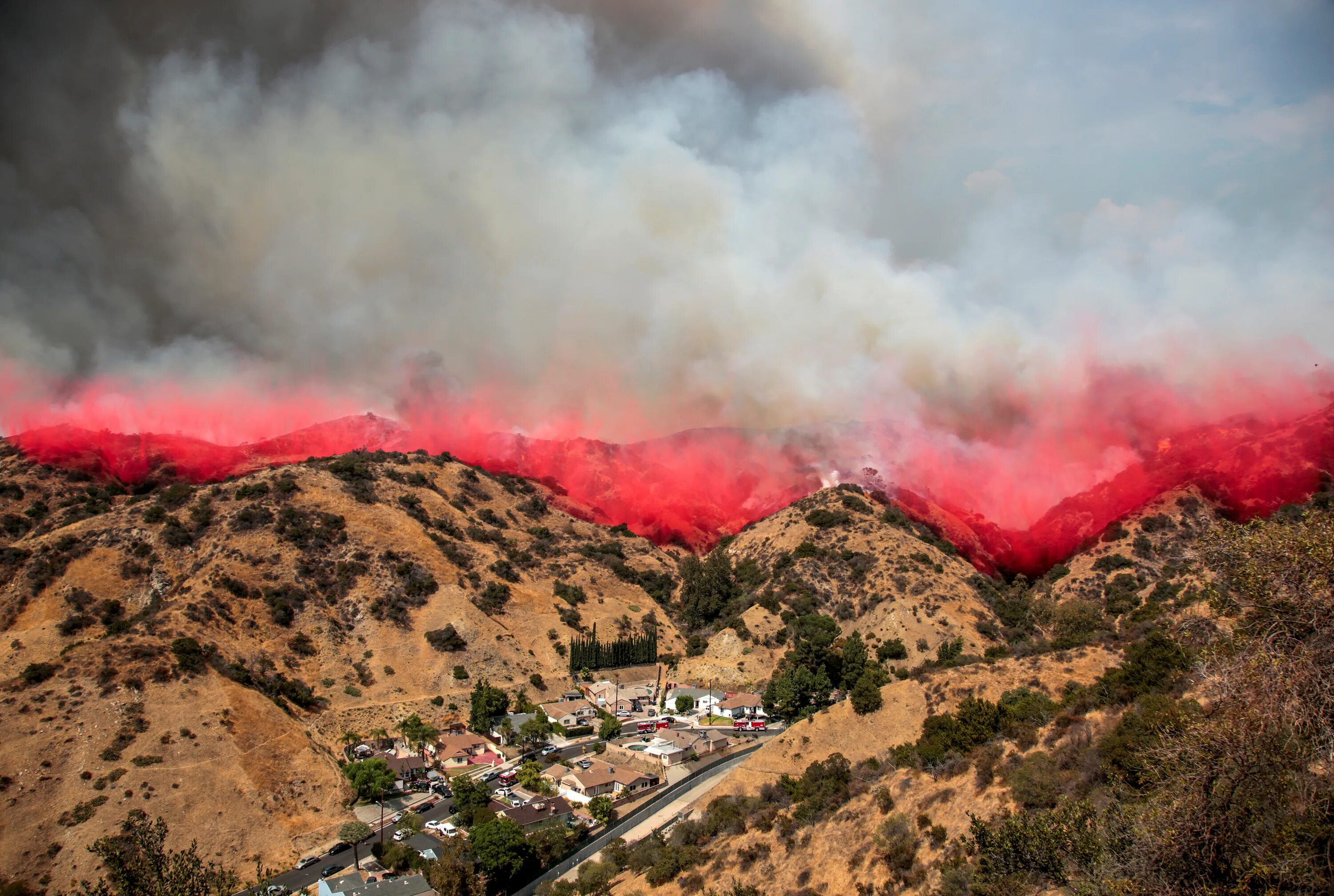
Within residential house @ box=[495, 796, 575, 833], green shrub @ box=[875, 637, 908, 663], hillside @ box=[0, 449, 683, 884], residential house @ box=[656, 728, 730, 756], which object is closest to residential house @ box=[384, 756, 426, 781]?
hillside @ box=[0, 449, 683, 884]

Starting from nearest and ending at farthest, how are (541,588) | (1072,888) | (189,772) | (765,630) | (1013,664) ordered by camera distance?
(1072,888) < (1013,664) < (189,772) < (765,630) < (541,588)

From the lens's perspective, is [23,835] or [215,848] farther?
[215,848]

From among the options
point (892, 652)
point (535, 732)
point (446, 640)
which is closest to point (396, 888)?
point (535, 732)

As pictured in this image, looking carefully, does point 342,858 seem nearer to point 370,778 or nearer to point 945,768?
point 370,778

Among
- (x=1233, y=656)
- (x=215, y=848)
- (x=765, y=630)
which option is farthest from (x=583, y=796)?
(x=1233, y=656)

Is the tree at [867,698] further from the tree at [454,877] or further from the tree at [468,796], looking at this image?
the tree at [468,796]

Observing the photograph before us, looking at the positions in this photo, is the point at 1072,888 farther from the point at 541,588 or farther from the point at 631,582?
the point at 631,582
